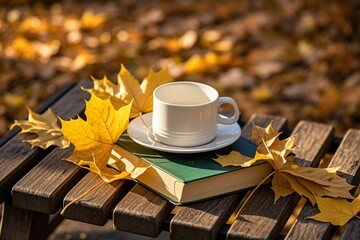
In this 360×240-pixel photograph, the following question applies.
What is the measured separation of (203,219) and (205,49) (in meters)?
2.01

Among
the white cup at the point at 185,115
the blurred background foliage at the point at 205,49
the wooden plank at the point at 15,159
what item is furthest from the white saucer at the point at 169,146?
the blurred background foliage at the point at 205,49

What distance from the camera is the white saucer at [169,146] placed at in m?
1.48

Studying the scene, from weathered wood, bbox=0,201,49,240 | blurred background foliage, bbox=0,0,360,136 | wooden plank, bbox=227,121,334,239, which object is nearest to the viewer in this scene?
wooden plank, bbox=227,121,334,239

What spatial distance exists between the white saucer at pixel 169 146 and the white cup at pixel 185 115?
0.01 meters

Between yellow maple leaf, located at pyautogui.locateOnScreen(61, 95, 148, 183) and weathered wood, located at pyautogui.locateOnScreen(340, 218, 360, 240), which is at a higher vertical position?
yellow maple leaf, located at pyautogui.locateOnScreen(61, 95, 148, 183)

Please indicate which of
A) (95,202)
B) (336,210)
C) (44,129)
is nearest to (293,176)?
(336,210)

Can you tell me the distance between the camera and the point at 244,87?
2.95 metres

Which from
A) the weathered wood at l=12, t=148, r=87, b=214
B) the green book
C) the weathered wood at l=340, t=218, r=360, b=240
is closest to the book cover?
the green book

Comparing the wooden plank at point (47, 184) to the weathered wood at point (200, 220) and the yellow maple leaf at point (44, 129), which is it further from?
the weathered wood at point (200, 220)

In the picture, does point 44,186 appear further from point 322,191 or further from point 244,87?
point 244,87

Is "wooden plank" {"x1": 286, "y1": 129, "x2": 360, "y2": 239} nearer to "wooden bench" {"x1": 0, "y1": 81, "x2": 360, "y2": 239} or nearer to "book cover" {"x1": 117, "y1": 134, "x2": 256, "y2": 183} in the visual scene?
"wooden bench" {"x1": 0, "y1": 81, "x2": 360, "y2": 239}

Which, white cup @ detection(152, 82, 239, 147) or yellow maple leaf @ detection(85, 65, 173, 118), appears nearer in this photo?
white cup @ detection(152, 82, 239, 147)

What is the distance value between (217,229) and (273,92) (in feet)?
5.30

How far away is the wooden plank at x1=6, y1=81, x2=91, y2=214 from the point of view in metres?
1.46
